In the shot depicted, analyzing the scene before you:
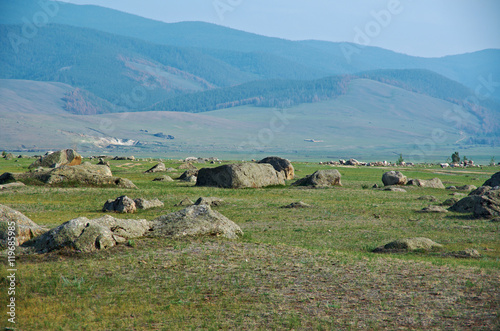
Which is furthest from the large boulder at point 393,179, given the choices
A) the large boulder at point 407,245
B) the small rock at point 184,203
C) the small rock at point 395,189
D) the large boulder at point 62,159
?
the large boulder at point 62,159

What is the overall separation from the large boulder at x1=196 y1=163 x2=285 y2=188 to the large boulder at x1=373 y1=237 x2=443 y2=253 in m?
23.1

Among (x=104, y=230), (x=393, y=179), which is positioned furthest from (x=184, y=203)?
(x=393, y=179)

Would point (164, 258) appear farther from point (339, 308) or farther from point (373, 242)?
point (373, 242)

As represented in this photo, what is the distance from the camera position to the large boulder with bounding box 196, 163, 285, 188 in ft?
134

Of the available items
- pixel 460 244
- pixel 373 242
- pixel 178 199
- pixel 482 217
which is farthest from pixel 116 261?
pixel 482 217

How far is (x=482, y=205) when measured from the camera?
26938mm

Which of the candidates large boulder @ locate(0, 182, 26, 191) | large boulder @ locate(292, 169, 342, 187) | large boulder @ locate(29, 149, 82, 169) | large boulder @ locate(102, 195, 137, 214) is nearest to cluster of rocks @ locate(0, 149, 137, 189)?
large boulder @ locate(0, 182, 26, 191)

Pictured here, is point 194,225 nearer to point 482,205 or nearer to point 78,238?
point 78,238

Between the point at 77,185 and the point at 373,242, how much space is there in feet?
79.4

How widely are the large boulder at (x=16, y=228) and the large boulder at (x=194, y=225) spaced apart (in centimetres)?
368

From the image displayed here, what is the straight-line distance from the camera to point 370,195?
123ft

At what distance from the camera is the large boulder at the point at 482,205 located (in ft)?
87.3

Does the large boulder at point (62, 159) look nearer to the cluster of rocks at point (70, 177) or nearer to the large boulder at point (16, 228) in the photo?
the cluster of rocks at point (70, 177)

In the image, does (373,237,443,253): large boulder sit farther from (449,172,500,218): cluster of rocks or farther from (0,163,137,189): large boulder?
(0,163,137,189): large boulder
